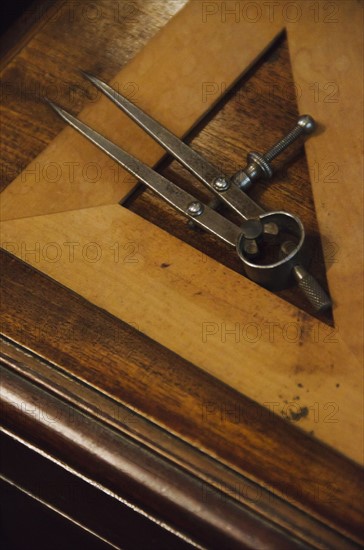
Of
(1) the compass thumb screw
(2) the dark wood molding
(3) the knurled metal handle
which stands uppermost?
(1) the compass thumb screw

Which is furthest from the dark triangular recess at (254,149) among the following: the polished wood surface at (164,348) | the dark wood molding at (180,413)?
the dark wood molding at (180,413)

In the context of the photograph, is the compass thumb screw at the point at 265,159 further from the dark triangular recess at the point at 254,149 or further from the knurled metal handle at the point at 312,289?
the knurled metal handle at the point at 312,289

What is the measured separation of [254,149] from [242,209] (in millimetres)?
119

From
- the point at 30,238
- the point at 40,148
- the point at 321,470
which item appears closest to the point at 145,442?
the point at 321,470

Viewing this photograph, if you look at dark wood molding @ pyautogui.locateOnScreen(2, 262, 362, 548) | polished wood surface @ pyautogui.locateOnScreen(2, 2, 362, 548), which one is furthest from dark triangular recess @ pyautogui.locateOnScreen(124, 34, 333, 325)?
dark wood molding @ pyautogui.locateOnScreen(2, 262, 362, 548)

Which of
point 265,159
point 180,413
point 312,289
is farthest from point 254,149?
point 180,413

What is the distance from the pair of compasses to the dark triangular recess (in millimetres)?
34

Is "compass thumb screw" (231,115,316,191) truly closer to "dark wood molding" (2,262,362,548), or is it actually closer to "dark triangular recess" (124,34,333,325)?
"dark triangular recess" (124,34,333,325)

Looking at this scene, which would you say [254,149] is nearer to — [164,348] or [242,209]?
[242,209]

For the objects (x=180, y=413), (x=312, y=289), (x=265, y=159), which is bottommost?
(x=180, y=413)

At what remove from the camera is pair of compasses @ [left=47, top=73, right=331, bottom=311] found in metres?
0.88

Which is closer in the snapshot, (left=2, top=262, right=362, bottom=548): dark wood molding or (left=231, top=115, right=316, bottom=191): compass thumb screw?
(left=2, top=262, right=362, bottom=548): dark wood molding

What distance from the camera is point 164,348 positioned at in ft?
2.97

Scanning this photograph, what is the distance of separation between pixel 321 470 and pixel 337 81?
0.55 m
